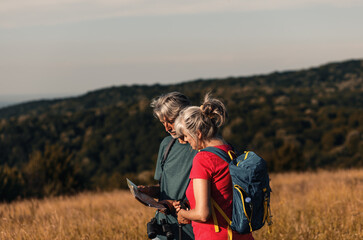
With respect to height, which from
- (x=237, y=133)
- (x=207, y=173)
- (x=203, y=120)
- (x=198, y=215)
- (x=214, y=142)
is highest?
(x=203, y=120)

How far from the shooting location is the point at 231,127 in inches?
2447

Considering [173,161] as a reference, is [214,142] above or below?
above

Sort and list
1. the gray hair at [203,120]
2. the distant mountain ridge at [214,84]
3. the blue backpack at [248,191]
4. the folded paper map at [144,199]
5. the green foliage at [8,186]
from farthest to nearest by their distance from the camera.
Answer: the distant mountain ridge at [214,84] < the green foliage at [8,186] < the folded paper map at [144,199] < the gray hair at [203,120] < the blue backpack at [248,191]

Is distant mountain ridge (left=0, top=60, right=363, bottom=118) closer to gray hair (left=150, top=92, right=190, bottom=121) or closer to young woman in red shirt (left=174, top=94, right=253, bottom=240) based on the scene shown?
gray hair (left=150, top=92, right=190, bottom=121)

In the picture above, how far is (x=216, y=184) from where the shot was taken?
95.2 inches

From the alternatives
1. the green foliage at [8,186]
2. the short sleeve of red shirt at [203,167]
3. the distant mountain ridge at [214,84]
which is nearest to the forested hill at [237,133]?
the green foliage at [8,186]

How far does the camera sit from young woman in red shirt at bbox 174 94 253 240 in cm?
236

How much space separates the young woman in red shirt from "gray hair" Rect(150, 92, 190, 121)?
495 mm

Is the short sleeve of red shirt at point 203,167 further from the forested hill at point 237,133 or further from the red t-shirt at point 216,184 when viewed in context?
the forested hill at point 237,133

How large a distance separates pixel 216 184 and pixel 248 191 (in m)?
0.19

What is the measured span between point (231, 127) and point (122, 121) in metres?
24.5

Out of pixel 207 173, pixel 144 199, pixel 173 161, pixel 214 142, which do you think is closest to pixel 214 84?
pixel 173 161

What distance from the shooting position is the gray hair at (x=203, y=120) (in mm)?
2451

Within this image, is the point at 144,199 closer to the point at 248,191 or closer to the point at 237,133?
the point at 248,191
